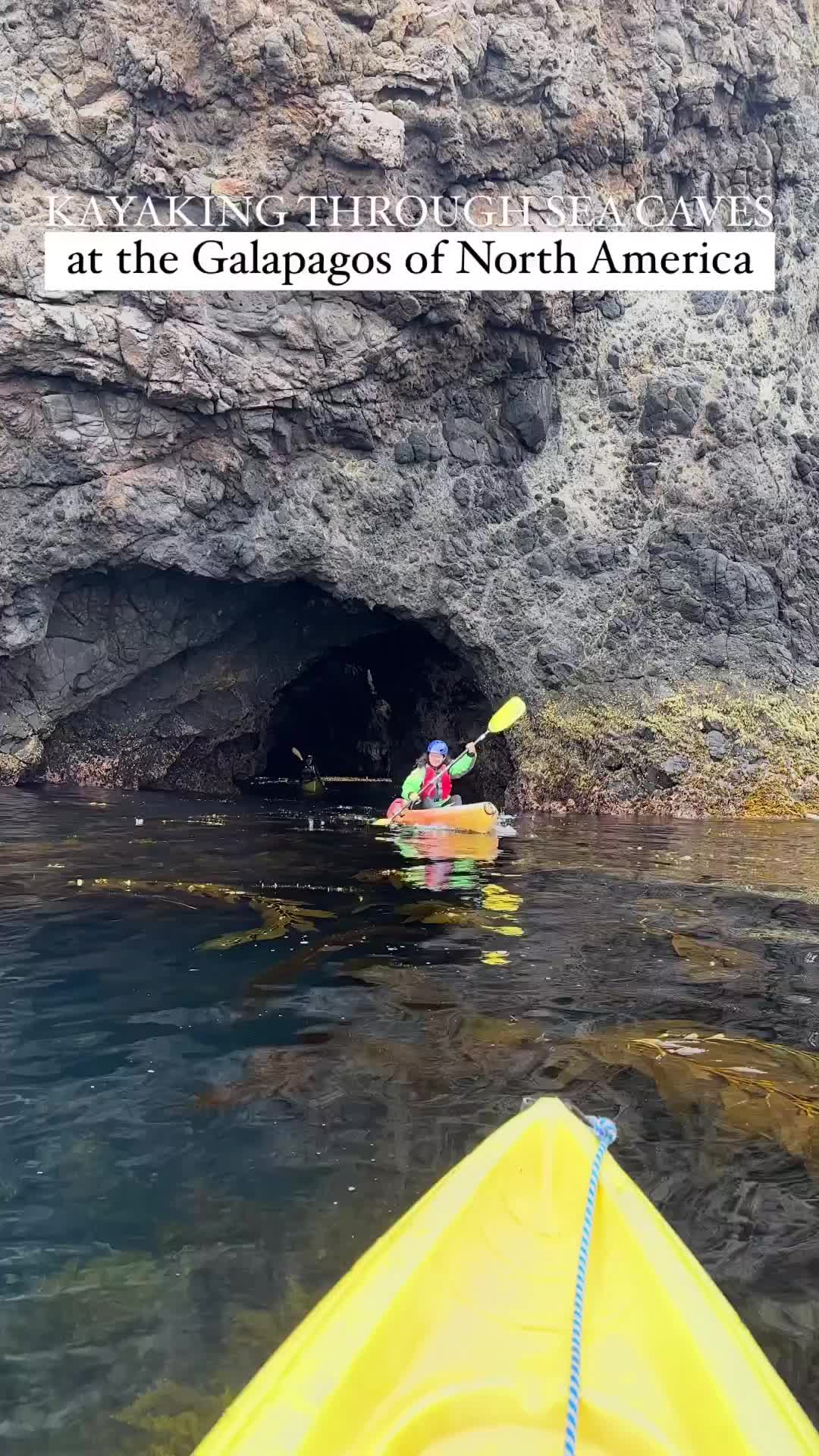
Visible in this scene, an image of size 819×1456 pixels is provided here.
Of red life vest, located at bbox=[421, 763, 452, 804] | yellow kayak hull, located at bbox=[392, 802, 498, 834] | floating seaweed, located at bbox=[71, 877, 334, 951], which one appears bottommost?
floating seaweed, located at bbox=[71, 877, 334, 951]

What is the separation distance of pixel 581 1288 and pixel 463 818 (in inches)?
377

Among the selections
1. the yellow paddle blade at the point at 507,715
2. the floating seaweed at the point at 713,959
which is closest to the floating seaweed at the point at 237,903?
the floating seaweed at the point at 713,959

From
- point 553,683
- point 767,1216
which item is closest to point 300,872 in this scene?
point 767,1216

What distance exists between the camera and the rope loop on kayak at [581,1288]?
2074 mm

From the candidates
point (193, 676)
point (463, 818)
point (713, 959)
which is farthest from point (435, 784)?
point (713, 959)

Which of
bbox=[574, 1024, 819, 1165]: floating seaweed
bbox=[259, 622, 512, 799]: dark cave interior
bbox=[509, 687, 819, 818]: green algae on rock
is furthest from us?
bbox=[259, 622, 512, 799]: dark cave interior

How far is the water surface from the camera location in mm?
2678

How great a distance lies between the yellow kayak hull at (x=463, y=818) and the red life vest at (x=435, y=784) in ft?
2.89

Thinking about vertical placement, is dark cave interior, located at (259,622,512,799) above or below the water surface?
above

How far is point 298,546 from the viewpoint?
51.7ft

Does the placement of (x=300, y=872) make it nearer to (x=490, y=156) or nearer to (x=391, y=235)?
(x=391, y=235)

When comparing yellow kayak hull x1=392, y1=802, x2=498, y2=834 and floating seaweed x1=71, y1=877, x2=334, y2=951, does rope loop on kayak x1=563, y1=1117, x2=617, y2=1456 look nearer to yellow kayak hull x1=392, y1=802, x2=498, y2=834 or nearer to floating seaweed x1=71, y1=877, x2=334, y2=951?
floating seaweed x1=71, y1=877, x2=334, y2=951

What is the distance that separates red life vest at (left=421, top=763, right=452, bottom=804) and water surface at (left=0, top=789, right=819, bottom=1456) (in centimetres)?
470

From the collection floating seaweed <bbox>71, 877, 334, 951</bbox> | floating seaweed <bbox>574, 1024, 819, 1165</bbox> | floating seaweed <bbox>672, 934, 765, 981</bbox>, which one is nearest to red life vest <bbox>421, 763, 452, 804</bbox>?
floating seaweed <bbox>71, 877, 334, 951</bbox>
